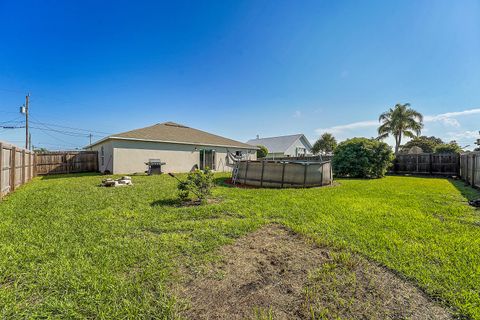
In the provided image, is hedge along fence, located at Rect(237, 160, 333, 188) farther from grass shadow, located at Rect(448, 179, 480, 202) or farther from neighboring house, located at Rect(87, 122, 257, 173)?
grass shadow, located at Rect(448, 179, 480, 202)

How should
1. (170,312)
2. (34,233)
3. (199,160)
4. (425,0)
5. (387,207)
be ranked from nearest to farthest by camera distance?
1. (170,312)
2. (34,233)
3. (387,207)
4. (425,0)
5. (199,160)

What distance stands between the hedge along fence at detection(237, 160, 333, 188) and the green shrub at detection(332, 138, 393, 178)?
5.09 m

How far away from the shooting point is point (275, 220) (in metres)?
4.59

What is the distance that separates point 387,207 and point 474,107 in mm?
16437

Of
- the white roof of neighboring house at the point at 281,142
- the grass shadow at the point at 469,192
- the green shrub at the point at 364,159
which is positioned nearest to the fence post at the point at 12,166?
the grass shadow at the point at 469,192

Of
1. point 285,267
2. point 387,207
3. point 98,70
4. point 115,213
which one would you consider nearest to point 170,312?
point 285,267

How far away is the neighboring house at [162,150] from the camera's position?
13648 mm

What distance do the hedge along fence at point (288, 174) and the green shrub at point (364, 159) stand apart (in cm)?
509

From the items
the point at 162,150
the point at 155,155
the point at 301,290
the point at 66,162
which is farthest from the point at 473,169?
the point at 66,162

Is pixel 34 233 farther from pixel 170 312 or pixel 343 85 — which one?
pixel 343 85

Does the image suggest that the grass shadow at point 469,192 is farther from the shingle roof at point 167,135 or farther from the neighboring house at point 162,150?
the shingle roof at point 167,135

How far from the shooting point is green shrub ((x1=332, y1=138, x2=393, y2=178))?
13367mm

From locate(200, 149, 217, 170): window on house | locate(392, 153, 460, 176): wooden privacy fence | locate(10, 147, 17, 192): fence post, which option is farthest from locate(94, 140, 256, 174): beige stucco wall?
locate(392, 153, 460, 176): wooden privacy fence

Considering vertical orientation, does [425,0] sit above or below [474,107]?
above
